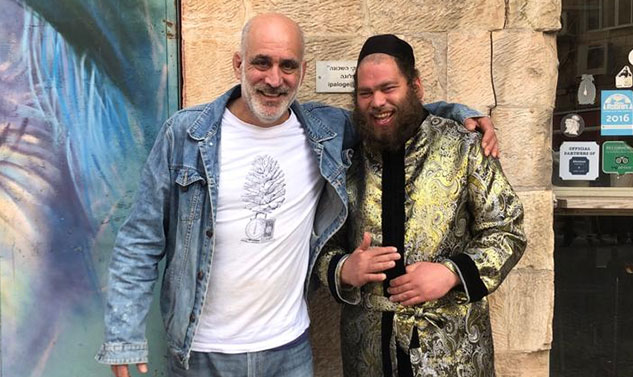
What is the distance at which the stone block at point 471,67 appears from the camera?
2859 mm

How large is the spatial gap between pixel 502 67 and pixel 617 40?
2.69 ft

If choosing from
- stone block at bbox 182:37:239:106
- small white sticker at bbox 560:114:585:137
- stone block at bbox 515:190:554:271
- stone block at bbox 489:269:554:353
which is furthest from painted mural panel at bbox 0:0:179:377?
small white sticker at bbox 560:114:585:137

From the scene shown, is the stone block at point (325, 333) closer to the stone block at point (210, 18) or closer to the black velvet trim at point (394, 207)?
the black velvet trim at point (394, 207)

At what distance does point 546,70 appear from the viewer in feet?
9.36

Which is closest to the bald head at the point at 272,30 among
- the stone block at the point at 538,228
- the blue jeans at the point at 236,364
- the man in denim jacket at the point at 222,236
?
the man in denim jacket at the point at 222,236

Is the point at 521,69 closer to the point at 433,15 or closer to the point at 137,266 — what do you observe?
the point at 433,15

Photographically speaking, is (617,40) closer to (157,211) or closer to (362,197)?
(362,197)

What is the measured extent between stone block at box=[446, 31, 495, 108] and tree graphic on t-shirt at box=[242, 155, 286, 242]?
1.18 meters

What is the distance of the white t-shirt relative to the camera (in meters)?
2.07

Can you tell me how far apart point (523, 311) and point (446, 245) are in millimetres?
1007

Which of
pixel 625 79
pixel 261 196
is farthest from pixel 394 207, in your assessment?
pixel 625 79

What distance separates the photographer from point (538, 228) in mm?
2857

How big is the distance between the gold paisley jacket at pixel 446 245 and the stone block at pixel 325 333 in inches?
26.0

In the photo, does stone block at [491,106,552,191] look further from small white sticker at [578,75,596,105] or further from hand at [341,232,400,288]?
hand at [341,232,400,288]
